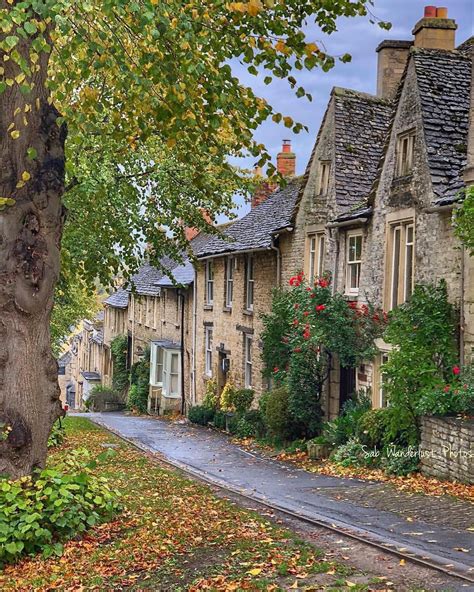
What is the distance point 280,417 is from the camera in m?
23.6

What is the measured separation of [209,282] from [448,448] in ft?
70.8

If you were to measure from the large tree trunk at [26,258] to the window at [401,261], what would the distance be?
1089 cm

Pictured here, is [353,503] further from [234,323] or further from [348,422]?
[234,323]

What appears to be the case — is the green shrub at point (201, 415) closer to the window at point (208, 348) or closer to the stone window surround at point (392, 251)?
the window at point (208, 348)

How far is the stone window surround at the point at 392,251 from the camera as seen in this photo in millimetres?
19312

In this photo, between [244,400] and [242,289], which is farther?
[242,289]

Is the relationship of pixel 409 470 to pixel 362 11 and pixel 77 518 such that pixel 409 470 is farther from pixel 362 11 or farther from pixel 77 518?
pixel 362 11

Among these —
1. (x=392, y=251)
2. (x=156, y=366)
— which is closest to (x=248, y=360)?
(x=392, y=251)

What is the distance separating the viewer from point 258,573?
8328 millimetres

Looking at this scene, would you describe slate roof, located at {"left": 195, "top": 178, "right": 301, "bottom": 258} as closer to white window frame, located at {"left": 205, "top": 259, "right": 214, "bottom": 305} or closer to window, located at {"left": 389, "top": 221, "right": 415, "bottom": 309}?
white window frame, located at {"left": 205, "top": 259, "right": 214, "bottom": 305}

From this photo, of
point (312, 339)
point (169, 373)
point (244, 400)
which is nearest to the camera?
point (312, 339)

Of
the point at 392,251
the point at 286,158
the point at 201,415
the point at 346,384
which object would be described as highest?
the point at 286,158

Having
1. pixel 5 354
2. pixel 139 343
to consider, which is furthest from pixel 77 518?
pixel 139 343

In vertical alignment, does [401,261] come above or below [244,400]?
above
